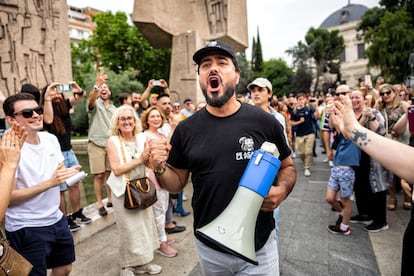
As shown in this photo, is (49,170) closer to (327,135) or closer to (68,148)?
(68,148)

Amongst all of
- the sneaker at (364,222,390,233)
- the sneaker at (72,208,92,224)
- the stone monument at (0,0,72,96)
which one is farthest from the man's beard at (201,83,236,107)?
the stone monument at (0,0,72,96)

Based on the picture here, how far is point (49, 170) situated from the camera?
245 centimetres

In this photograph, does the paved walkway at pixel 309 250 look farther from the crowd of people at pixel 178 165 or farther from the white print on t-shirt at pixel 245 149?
the white print on t-shirt at pixel 245 149

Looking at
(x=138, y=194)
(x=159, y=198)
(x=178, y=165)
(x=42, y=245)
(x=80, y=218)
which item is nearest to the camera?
(x=178, y=165)

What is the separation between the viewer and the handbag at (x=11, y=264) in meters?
1.82

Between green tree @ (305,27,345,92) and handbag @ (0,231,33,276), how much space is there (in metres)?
53.6

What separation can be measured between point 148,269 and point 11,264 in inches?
70.9

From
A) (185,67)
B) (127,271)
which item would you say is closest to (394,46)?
(185,67)

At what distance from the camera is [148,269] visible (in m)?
3.43

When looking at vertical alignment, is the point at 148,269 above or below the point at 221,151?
below

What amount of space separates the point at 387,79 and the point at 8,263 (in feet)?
110

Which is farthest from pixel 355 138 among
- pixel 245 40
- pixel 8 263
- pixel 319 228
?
pixel 245 40

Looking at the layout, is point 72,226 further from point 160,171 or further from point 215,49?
point 215,49

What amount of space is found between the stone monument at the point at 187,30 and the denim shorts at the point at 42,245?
6923mm
